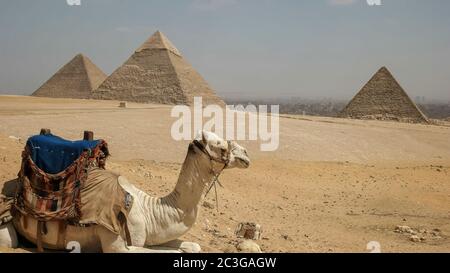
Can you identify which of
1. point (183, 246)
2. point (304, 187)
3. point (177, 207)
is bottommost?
point (304, 187)

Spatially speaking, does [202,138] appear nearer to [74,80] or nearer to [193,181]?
[193,181]

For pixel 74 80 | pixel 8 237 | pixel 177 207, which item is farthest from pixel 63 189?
pixel 74 80

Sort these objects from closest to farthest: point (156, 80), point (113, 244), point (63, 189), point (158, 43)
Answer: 1. point (113, 244)
2. point (63, 189)
3. point (156, 80)
4. point (158, 43)

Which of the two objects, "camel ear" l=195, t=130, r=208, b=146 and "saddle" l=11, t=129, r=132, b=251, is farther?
"camel ear" l=195, t=130, r=208, b=146

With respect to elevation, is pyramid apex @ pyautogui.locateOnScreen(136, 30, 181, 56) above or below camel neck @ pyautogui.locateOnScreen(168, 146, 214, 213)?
above

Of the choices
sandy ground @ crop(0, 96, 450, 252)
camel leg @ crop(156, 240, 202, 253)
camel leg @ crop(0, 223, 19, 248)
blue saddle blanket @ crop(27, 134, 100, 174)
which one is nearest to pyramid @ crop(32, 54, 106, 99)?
sandy ground @ crop(0, 96, 450, 252)

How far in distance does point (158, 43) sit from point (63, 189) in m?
53.1

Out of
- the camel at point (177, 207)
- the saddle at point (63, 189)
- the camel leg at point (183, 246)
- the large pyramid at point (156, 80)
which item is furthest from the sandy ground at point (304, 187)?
the large pyramid at point (156, 80)

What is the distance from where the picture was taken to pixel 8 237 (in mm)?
3367

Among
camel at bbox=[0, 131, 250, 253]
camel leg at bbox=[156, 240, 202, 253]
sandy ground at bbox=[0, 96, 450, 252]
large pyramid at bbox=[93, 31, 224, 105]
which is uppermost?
large pyramid at bbox=[93, 31, 224, 105]

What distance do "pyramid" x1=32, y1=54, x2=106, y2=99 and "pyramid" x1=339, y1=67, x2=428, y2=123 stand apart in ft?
103

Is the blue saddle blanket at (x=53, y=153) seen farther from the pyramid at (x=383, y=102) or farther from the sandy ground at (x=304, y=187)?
the pyramid at (x=383, y=102)

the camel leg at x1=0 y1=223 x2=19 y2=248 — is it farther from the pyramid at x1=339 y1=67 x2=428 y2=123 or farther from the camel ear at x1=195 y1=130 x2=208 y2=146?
the pyramid at x1=339 y1=67 x2=428 y2=123

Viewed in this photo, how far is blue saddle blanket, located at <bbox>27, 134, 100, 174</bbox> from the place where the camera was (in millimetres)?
3482
